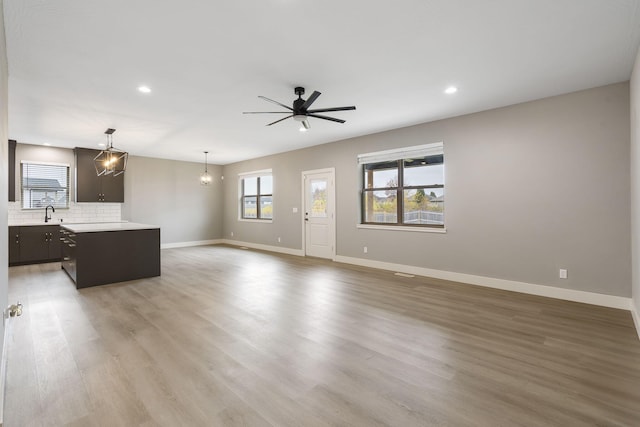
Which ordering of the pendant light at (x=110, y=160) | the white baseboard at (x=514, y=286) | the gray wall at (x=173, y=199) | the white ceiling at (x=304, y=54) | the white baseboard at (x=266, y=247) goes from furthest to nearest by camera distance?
1. the gray wall at (x=173, y=199)
2. the white baseboard at (x=266, y=247)
3. the pendant light at (x=110, y=160)
4. the white baseboard at (x=514, y=286)
5. the white ceiling at (x=304, y=54)

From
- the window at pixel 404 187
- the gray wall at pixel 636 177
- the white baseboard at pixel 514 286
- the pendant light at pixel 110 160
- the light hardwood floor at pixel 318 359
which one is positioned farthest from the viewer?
the pendant light at pixel 110 160

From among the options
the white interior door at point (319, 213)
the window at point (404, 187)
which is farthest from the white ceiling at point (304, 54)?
the white interior door at point (319, 213)

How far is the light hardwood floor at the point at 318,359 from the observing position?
1.73 meters

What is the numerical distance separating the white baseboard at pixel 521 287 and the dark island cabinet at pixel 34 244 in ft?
22.6

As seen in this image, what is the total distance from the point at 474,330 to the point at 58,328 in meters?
4.15

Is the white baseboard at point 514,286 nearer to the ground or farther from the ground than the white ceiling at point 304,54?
nearer to the ground

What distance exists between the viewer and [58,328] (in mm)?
2949

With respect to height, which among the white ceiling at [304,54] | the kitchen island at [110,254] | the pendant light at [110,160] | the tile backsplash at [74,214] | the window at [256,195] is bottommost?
the kitchen island at [110,254]

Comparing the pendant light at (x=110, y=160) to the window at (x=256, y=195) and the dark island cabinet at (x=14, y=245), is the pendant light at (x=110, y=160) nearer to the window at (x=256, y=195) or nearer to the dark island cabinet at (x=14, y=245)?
the dark island cabinet at (x=14, y=245)

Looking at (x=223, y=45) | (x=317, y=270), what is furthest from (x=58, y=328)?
(x=317, y=270)

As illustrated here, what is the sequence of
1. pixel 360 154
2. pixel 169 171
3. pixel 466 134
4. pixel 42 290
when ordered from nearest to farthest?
pixel 42 290
pixel 466 134
pixel 360 154
pixel 169 171

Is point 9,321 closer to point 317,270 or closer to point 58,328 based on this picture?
point 58,328

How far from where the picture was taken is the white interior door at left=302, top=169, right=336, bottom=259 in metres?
6.61

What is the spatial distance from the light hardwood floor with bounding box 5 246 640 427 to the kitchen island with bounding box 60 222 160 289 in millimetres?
403
